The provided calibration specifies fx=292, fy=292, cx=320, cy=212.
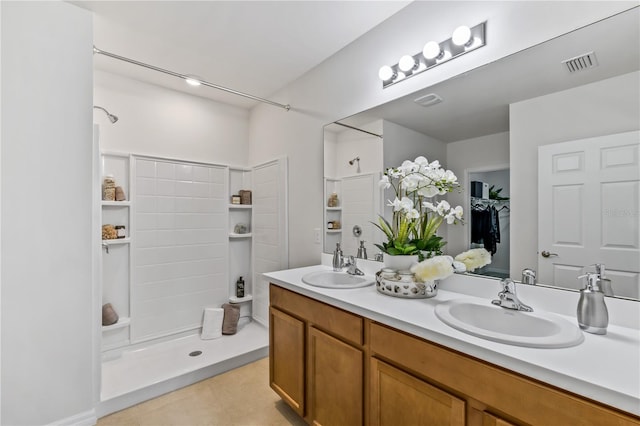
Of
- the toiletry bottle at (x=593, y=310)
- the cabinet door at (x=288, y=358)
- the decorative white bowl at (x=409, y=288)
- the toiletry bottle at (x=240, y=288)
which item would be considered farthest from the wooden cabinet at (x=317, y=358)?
the toiletry bottle at (x=240, y=288)

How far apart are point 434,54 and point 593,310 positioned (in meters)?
1.35

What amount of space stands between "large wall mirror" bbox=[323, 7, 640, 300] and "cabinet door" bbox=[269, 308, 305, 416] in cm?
99

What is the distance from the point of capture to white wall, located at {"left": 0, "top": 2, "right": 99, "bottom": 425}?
155 centimetres

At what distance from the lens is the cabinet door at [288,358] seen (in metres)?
1.63

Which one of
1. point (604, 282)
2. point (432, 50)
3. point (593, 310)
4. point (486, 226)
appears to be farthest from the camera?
point (432, 50)

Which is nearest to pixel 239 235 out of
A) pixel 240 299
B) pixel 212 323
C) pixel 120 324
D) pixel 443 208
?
pixel 240 299

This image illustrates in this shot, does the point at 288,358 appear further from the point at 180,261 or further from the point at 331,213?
the point at 180,261

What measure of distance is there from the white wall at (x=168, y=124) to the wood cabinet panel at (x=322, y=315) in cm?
195

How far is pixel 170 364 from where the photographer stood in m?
2.36

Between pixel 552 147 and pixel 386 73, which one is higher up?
pixel 386 73

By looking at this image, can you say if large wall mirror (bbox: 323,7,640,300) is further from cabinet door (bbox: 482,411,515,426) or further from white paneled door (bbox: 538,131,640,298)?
cabinet door (bbox: 482,411,515,426)

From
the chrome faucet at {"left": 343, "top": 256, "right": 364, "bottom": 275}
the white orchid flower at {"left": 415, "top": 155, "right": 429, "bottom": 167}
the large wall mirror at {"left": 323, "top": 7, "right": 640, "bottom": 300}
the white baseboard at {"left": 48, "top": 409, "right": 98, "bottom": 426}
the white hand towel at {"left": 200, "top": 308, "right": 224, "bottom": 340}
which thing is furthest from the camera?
the white hand towel at {"left": 200, "top": 308, "right": 224, "bottom": 340}

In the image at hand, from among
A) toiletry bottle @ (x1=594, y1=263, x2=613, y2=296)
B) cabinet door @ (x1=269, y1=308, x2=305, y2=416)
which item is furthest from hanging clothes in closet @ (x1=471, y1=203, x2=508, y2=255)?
cabinet door @ (x1=269, y1=308, x2=305, y2=416)

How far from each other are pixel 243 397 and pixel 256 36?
2554 millimetres
